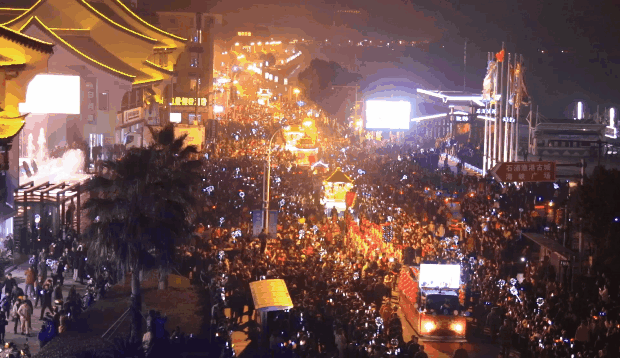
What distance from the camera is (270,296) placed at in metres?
17.0

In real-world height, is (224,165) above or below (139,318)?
above

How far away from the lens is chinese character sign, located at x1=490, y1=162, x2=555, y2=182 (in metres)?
22.0

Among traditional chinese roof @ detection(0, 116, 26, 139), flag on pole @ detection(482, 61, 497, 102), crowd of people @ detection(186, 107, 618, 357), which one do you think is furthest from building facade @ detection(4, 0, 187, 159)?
flag on pole @ detection(482, 61, 497, 102)

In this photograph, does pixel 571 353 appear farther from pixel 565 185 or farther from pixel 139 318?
pixel 565 185

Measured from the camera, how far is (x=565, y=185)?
3106cm

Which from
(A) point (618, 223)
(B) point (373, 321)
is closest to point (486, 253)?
(A) point (618, 223)

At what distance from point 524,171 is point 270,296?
8923mm

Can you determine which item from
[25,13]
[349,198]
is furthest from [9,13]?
[349,198]

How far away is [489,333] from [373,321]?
3930mm

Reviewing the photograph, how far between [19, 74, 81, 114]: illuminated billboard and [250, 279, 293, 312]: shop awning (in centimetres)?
2112

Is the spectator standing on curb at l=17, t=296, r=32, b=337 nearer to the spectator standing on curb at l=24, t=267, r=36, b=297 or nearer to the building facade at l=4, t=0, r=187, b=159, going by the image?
the spectator standing on curb at l=24, t=267, r=36, b=297

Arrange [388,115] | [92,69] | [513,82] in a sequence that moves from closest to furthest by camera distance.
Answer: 1. [513,82]
2. [92,69]
3. [388,115]

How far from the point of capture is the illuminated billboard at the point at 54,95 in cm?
3528

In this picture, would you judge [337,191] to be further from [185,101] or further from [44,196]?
[185,101]
